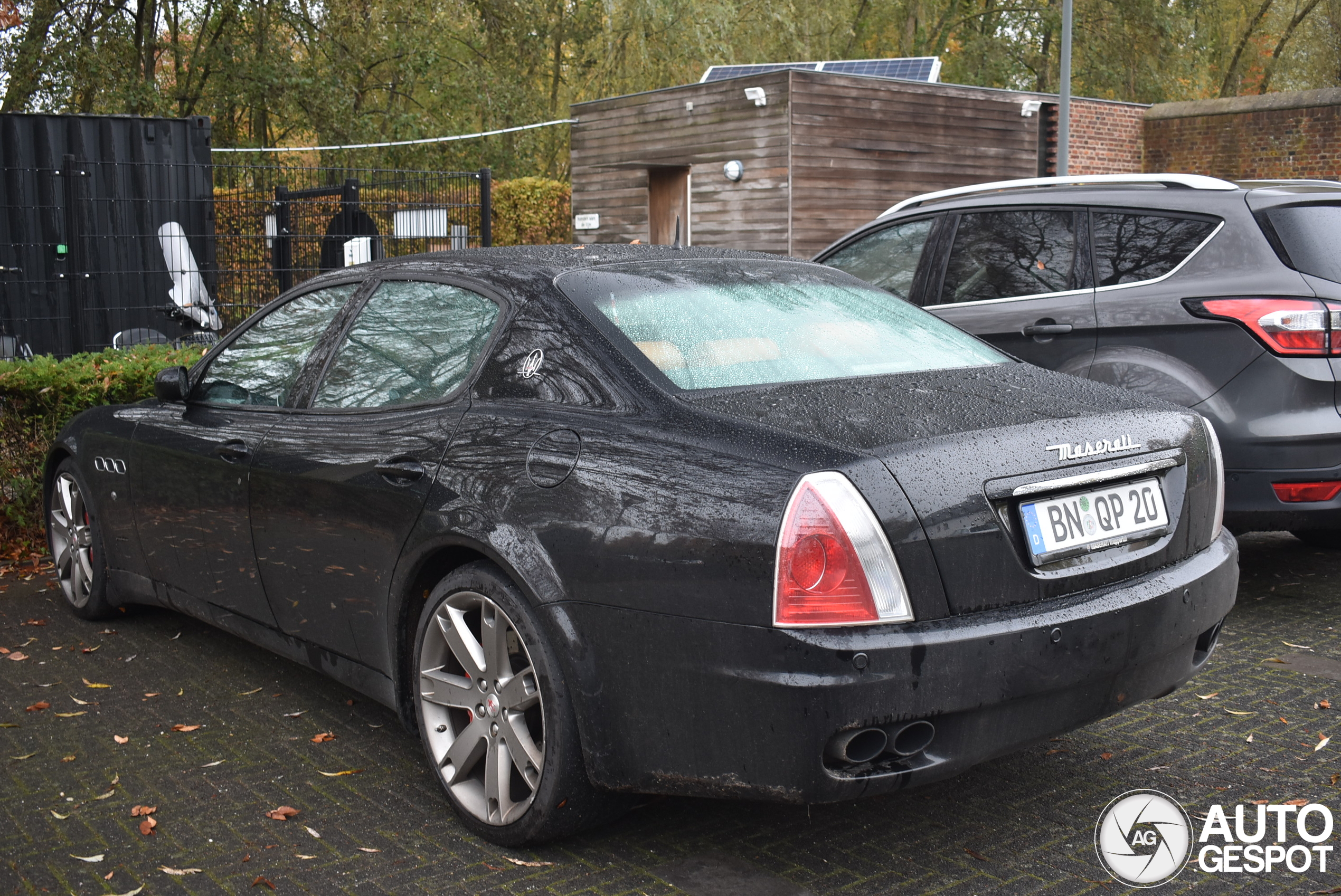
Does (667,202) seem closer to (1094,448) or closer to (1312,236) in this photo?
(1312,236)

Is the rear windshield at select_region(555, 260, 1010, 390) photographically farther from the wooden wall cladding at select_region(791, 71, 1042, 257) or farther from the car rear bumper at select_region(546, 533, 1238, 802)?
the wooden wall cladding at select_region(791, 71, 1042, 257)

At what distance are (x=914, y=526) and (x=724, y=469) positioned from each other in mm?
435

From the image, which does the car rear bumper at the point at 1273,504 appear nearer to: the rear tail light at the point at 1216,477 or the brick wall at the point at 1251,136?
the rear tail light at the point at 1216,477

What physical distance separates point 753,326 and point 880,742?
1.31 m

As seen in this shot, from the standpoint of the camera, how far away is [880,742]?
273 cm

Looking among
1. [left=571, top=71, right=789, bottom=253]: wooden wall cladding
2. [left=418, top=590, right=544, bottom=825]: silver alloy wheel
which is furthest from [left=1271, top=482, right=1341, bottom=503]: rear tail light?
[left=571, top=71, right=789, bottom=253]: wooden wall cladding

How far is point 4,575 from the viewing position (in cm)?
647

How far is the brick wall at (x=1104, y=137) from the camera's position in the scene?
24.6m

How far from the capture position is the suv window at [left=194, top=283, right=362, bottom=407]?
4.30m

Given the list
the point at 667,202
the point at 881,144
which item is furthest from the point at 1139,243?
the point at 667,202

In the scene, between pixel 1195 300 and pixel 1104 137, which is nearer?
pixel 1195 300

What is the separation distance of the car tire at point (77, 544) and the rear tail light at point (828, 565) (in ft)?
12.0

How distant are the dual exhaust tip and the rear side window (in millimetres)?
3418

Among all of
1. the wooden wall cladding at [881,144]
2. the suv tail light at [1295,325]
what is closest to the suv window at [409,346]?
the suv tail light at [1295,325]
